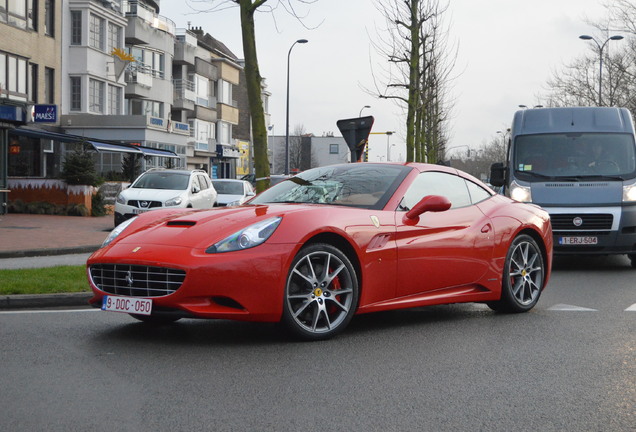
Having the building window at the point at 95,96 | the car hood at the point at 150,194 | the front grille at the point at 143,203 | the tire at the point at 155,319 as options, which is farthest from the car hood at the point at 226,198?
the tire at the point at 155,319

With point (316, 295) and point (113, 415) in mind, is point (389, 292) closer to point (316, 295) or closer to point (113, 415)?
point (316, 295)

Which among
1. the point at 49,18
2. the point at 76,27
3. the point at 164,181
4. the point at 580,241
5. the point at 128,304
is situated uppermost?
the point at 76,27

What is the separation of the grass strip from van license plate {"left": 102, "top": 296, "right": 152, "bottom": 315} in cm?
294

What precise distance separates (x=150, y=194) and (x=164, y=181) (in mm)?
1116

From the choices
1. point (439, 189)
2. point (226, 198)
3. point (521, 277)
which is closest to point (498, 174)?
point (521, 277)

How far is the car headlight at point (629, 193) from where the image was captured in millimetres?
13531

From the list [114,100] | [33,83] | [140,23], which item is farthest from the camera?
[140,23]

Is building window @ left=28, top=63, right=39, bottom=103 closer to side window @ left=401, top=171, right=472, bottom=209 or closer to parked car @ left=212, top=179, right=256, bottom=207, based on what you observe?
parked car @ left=212, top=179, right=256, bottom=207

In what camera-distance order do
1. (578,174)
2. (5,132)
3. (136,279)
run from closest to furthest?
(136,279) → (578,174) → (5,132)

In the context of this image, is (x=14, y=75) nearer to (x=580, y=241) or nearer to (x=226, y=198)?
(x=226, y=198)

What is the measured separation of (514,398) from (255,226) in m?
2.41

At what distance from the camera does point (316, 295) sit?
22.8ft

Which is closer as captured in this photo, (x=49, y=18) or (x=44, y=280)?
(x=44, y=280)

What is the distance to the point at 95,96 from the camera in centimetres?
4681
